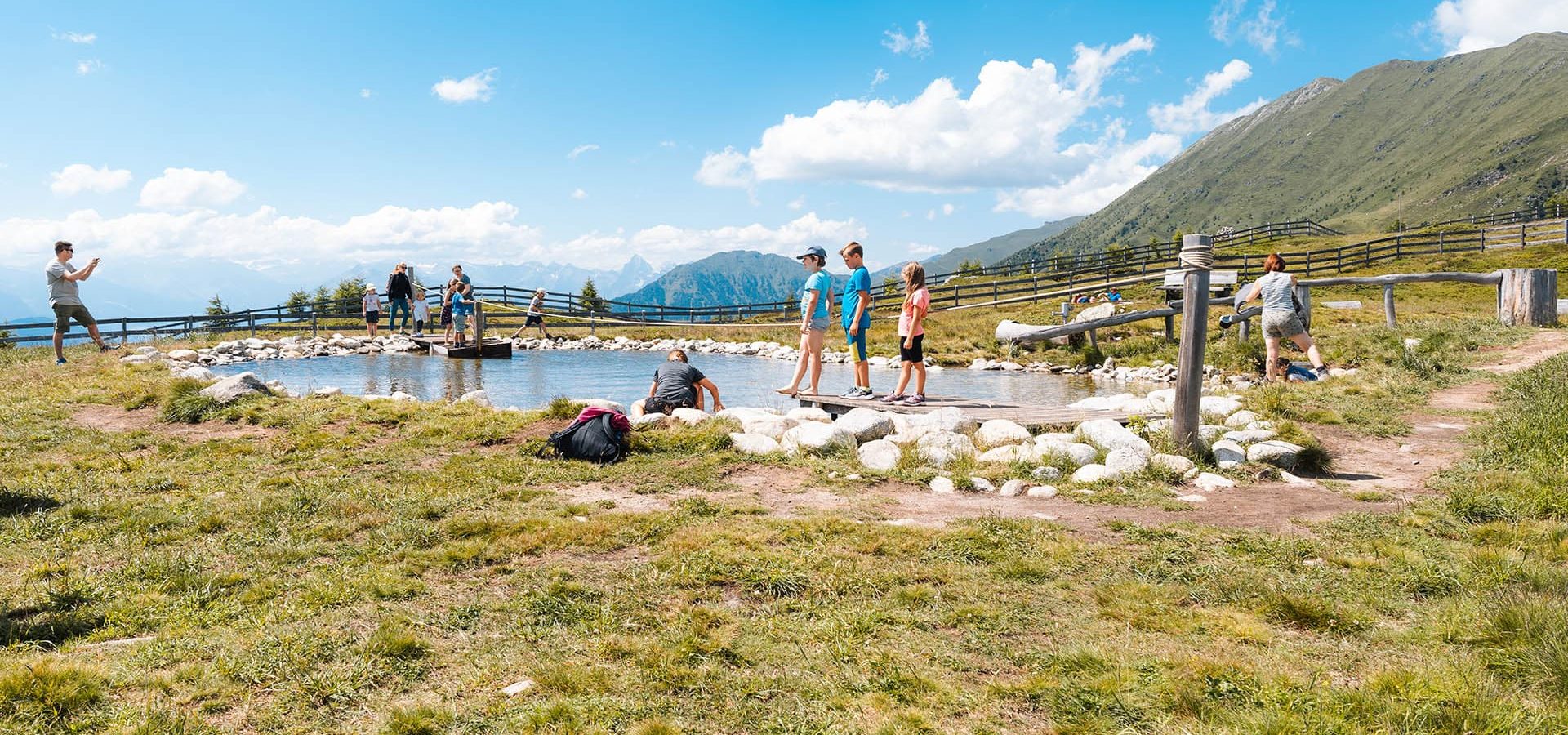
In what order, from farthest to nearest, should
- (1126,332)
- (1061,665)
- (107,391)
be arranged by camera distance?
(1126,332) → (107,391) → (1061,665)

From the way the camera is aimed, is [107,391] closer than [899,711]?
No

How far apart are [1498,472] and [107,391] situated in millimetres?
17111

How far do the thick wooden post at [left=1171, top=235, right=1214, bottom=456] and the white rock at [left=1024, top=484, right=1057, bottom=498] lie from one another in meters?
1.78

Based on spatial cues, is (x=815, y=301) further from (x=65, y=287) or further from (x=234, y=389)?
(x=65, y=287)

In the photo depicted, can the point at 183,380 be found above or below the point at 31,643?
above

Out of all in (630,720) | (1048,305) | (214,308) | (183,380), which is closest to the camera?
(630,720)

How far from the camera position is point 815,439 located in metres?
8.55

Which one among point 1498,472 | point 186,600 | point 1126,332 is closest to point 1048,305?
point 1126,332

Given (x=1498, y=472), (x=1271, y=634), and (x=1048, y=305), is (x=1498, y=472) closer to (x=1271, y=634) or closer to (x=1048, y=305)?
(x=1271, y=634)

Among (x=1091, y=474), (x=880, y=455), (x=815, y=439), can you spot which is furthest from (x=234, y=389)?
(x=1091, y=474)

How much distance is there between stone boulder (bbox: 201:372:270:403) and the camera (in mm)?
10875

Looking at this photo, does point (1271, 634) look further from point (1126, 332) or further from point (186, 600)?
point (1126, 332)

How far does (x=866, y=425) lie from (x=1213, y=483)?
137 inches

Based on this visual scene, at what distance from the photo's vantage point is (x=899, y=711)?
10.5ft
